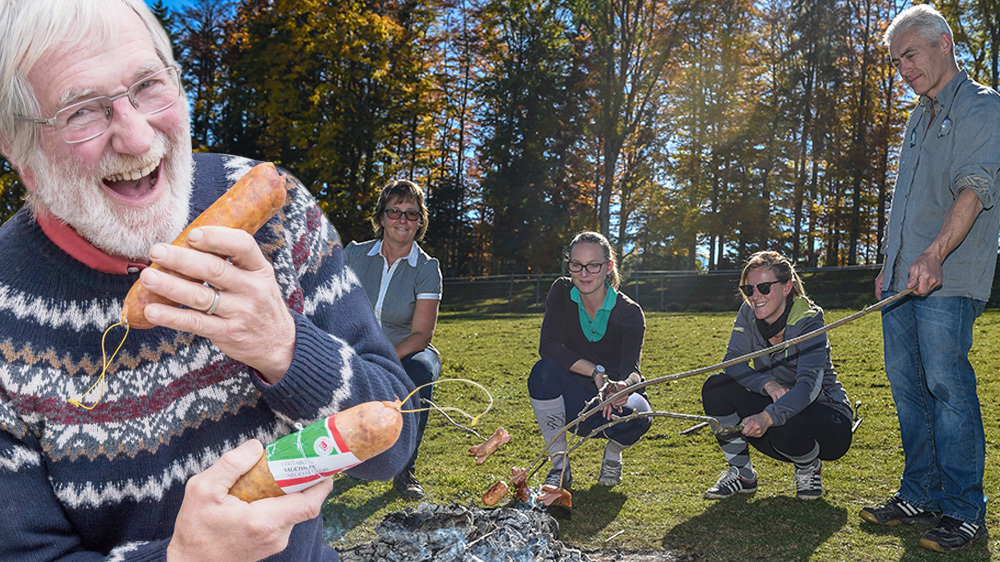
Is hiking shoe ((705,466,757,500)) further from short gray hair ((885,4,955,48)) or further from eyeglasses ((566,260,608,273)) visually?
short gray hair ((885,4,955,48))

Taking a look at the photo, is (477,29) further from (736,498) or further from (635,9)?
(736,498)

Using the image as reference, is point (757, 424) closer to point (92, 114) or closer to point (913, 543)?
point (913, 543)

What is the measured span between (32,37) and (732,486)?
4.03 meters

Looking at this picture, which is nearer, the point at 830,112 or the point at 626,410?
the point at 626,410

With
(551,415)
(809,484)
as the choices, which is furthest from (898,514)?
(551,415)

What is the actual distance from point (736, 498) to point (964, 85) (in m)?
2.46

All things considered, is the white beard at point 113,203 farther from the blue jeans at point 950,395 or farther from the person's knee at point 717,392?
the person's knee at point 717,392

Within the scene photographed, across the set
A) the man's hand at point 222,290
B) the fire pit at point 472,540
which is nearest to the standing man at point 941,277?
the fire pit at point 472,540

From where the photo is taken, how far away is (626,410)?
14.9 ft

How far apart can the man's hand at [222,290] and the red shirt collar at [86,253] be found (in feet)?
1.11

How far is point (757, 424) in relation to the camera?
12.4ft

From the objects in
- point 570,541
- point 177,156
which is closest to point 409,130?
point 570,541

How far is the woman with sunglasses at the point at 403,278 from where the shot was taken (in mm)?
4738

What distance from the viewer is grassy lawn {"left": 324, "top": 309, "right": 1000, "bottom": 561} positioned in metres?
3.49
